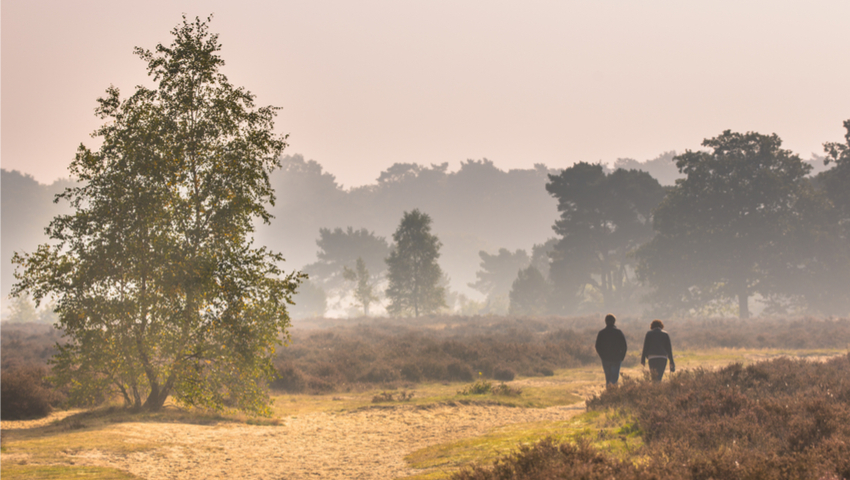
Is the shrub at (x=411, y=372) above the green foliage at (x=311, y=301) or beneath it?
beneath

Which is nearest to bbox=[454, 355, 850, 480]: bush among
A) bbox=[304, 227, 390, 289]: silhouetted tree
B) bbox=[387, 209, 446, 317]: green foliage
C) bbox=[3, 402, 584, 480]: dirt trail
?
bbox=[3, 402, 584, 480]: dirt trail

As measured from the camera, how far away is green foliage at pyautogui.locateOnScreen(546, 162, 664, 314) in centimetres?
5606

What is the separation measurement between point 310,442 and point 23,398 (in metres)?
8.32

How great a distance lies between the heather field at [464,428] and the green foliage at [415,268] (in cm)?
3673

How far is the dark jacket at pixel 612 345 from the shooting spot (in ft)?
39.6

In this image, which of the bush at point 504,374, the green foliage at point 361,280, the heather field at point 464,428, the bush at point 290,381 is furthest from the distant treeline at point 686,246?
the bush at point 290,381

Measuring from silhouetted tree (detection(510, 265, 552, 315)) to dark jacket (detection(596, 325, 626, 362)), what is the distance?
4974 cm

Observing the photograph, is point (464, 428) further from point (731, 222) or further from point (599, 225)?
point (599, 225)

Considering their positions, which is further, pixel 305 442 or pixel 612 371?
pixel 612 371

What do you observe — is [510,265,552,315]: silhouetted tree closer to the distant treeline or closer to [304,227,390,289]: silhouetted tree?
the distant treeline

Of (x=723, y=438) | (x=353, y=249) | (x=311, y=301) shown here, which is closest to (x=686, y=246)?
(x=723, y=438)

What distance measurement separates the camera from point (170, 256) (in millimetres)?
12391

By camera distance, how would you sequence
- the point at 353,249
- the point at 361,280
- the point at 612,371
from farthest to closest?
the point at 353,249 < the point at 361,280 < the point at 612,371

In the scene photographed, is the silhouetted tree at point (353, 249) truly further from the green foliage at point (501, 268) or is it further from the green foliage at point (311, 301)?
the green foliage at point (501, 268)
